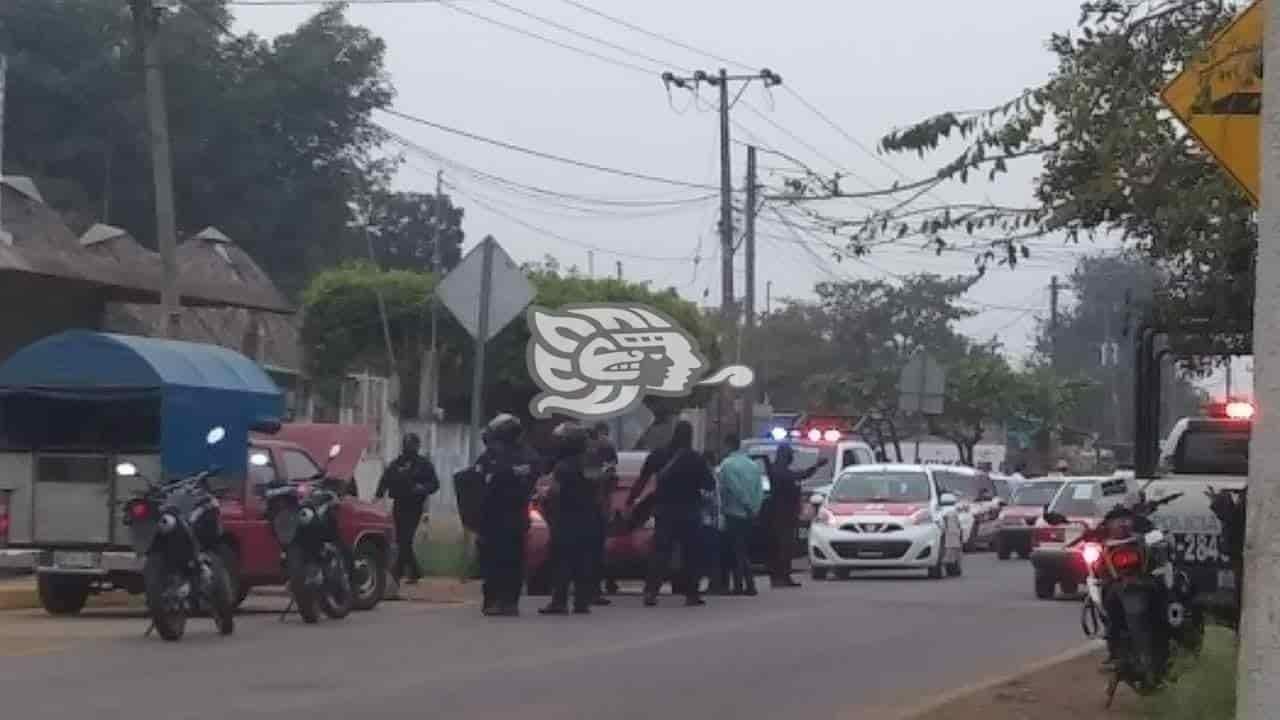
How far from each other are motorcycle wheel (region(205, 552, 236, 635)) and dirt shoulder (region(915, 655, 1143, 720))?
6.55 meters

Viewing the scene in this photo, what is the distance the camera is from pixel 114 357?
20141 mm

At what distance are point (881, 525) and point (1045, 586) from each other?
3837 mm

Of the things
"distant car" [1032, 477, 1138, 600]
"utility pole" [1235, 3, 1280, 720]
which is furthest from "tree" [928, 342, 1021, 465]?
"utility pole" [1235, 3, 1280, 720]

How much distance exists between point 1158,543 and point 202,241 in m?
36.5

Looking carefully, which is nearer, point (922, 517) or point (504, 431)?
point (504, 431)

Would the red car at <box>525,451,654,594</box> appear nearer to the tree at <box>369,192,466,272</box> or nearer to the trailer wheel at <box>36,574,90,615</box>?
the trailer wheel at <box>36,574,90,615</box>

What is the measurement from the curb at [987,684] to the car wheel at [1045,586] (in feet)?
22.4

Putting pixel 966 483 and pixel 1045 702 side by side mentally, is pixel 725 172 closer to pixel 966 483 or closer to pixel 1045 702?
pixel 966 483

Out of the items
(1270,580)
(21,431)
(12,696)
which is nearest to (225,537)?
(21,431)

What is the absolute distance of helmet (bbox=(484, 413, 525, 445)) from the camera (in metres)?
21.1

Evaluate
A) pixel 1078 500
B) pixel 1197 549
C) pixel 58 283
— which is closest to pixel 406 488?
pixel 58 283

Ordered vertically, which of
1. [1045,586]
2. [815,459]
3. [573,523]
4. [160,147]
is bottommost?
[1045,586]

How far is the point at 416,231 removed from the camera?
82.0 meters

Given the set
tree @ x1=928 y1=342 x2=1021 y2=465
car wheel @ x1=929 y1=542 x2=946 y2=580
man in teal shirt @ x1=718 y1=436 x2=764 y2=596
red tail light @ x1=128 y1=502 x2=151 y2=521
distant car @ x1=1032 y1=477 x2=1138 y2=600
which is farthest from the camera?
tree @ x1=928 y1=342 x2=1021 y2=465
